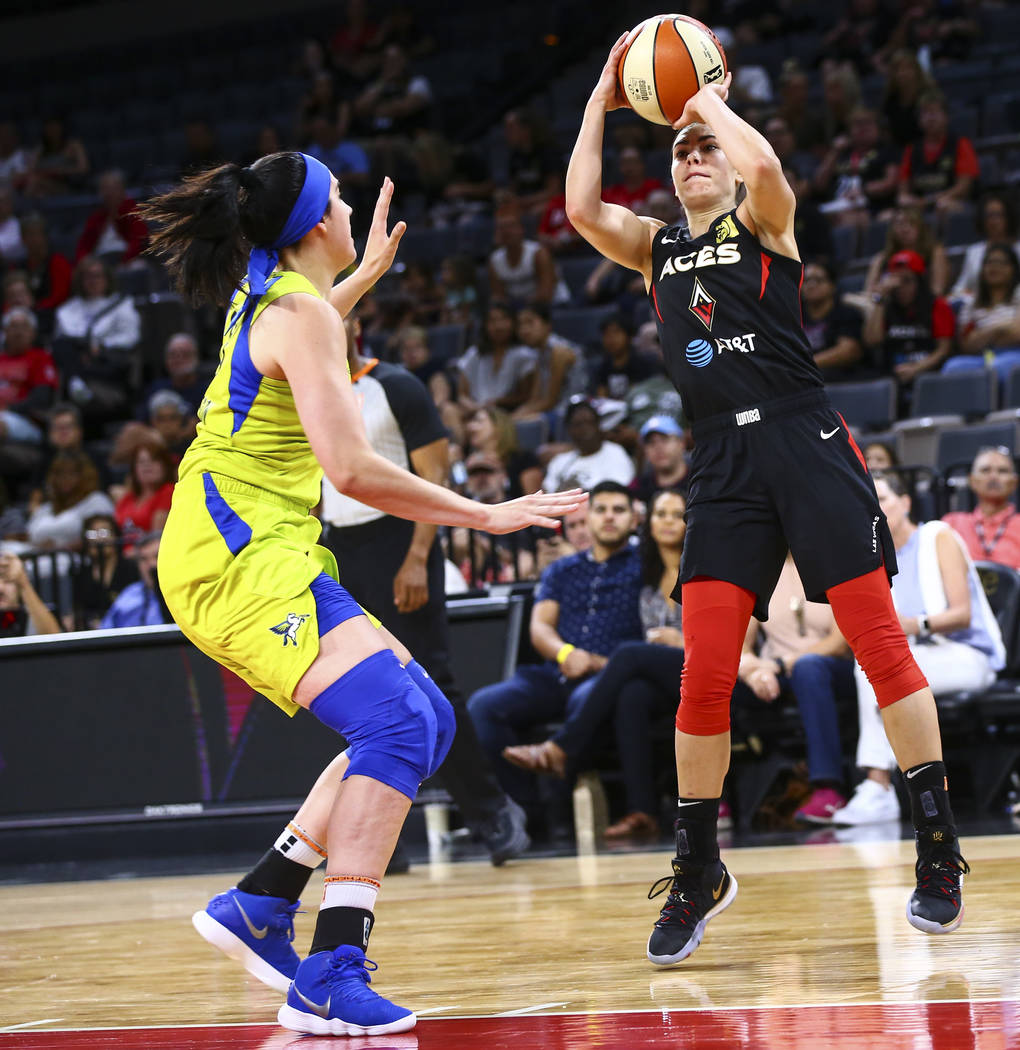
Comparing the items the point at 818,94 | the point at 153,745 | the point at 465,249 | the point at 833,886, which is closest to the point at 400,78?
the point at 465,249

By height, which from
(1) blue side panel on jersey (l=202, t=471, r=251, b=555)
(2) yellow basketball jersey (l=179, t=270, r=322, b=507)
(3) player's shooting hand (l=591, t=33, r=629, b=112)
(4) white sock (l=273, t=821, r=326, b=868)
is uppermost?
(3) player's shooting hand (l=591, t=33, r=629, b=112)

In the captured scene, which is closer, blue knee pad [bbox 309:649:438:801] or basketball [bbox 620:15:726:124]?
blue knee pad [bbox 309:649:438:801]

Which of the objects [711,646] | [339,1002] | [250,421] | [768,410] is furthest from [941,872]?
[250,421]

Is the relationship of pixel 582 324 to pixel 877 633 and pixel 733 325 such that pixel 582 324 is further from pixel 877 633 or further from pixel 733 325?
pixel 877 633

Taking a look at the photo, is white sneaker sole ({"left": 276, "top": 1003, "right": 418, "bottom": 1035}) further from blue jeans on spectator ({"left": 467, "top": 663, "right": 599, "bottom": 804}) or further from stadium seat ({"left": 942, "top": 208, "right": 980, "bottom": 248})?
stadium seat ({"left": 942, "top": 208, "right": 980, "bottom": 248})

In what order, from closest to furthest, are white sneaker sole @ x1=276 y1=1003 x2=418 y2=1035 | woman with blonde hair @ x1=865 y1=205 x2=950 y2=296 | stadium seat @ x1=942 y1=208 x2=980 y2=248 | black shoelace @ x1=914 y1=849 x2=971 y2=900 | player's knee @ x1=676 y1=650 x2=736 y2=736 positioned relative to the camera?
white sneaker sole @ x1=276 y1=1003 x2=418 y2=1035, black shoelace @ x1=914 y1=849 x2=971 y2=900, player's knee @ x1=676 y1=650 x2=736 y2=736, woman with blonde hair @ x1=865 y1=205 x2=950 y2=296, stadium seat @ x1=942 y1=208 x2=980 y2=248

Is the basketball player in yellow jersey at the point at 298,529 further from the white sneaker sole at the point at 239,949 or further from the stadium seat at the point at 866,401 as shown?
the stadium seat at the point at 866,401

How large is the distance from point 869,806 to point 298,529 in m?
3.64

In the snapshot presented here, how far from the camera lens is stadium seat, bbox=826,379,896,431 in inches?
327

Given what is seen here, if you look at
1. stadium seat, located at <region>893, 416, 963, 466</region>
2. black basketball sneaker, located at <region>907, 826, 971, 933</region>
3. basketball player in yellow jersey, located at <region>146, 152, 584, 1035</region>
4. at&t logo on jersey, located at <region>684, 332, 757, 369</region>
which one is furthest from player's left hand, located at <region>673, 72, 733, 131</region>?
stadium seat, located at <region>893, 416, 963, 466</region>

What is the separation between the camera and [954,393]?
26.7 feet

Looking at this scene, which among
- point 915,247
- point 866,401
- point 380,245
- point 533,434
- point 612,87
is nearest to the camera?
point 380,245

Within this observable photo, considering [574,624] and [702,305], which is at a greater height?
[702,305]

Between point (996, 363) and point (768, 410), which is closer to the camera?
point (768, 410)
